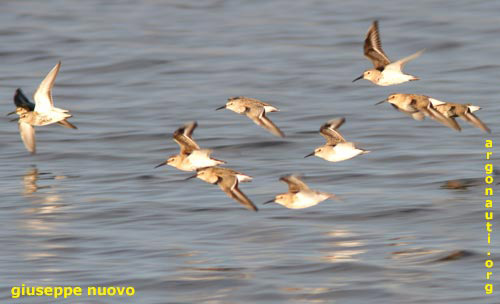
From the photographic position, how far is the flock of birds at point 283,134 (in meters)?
16.6

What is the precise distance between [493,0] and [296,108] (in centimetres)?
1789

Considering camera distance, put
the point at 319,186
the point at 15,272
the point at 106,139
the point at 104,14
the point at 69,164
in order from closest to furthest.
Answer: the point at 15,272
the point at 319,186
the point at 69,164
the point at 106,139
the point at 104,14

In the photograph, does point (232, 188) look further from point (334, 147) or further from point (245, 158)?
point (245, 158)

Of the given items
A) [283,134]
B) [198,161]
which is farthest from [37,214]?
[283,134]

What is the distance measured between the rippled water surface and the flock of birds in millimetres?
1703

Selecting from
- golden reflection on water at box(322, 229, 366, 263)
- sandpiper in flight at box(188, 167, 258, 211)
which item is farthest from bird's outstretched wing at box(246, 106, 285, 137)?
golden reflection on water at box(322, 229, 366, 263)

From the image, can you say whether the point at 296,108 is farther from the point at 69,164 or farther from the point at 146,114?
the point at 69,164

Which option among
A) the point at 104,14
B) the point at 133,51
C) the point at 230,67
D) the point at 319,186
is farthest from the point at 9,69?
the point at 319,186

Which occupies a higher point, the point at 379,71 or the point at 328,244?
the point at 379,71

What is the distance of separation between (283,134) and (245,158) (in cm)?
1097

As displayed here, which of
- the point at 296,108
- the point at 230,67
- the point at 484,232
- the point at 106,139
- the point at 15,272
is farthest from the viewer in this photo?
the point at 230,67

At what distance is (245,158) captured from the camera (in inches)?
1045

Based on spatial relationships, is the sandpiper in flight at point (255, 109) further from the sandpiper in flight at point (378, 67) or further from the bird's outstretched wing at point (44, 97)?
the bird's outstretched wing at point (44, 97)

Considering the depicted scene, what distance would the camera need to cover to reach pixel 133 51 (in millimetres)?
40219
